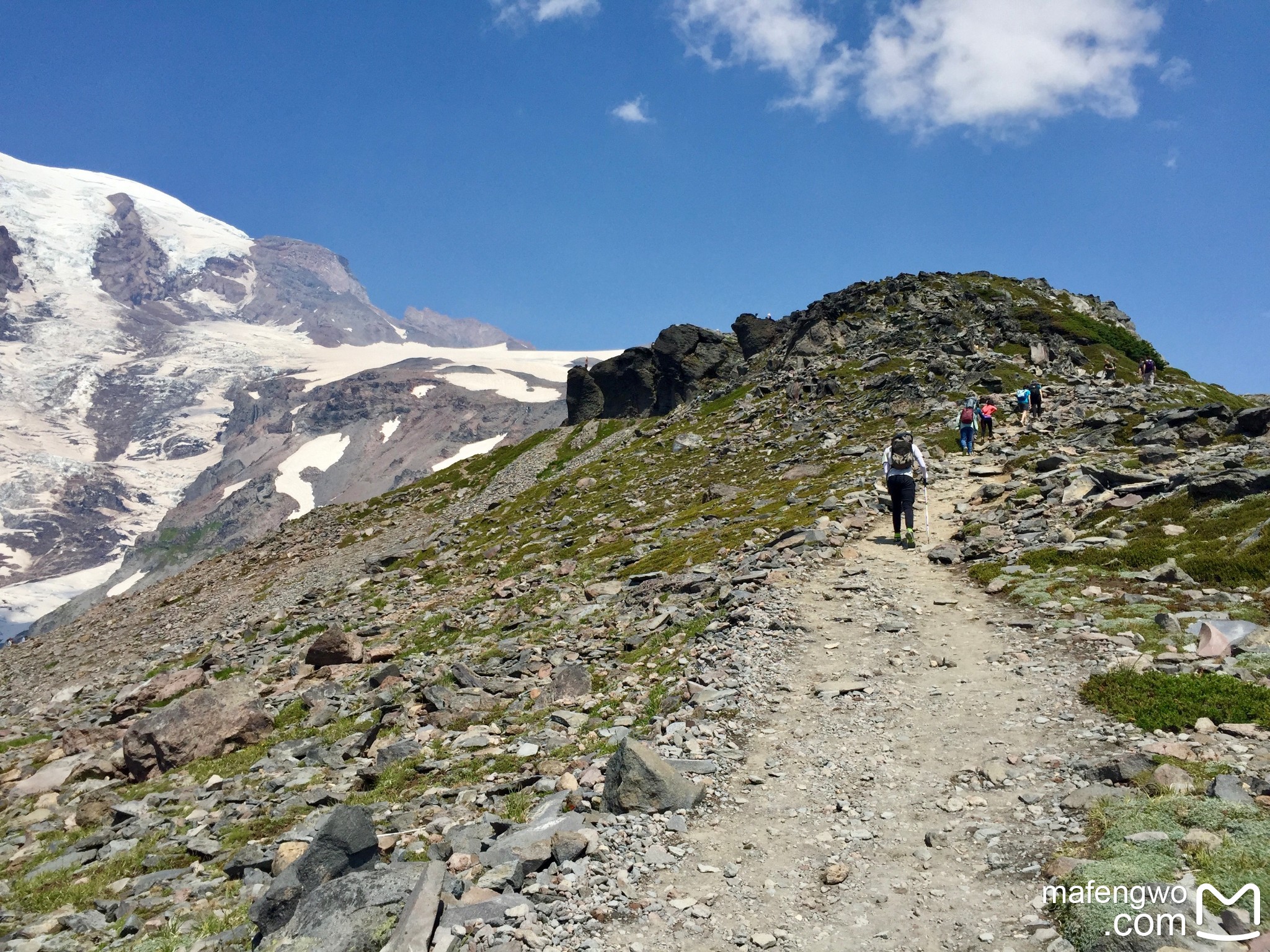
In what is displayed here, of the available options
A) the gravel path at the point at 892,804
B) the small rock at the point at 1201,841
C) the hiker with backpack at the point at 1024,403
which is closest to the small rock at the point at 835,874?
the gravel path at the point at 892,804

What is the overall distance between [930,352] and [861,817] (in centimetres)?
6459

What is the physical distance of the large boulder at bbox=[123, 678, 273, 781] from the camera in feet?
62.0

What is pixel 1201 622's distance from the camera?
13.9m

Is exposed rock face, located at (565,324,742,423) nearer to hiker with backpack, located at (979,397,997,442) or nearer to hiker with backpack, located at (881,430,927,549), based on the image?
hiker with backpack, located at (979,397,997,442)

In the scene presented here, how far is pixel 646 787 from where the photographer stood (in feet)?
35.7

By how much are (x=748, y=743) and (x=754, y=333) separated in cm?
9642

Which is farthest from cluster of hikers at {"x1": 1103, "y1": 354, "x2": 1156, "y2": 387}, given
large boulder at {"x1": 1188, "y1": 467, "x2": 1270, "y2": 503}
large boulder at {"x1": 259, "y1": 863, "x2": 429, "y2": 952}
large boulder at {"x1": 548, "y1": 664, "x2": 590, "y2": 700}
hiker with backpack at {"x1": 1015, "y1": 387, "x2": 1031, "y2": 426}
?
large boulder at {"x1": 259, "y1": 863, "x2": 429, "y2": 952}

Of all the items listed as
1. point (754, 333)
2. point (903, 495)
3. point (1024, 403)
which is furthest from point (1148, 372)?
point (754, 333)

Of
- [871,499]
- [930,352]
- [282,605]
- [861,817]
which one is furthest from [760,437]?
[861,817]

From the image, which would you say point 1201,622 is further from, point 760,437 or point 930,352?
point 930,352

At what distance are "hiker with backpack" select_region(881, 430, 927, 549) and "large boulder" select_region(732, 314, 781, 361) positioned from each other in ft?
261

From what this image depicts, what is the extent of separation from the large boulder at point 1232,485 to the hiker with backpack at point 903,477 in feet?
26.7

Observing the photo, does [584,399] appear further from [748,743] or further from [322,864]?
[322,864]

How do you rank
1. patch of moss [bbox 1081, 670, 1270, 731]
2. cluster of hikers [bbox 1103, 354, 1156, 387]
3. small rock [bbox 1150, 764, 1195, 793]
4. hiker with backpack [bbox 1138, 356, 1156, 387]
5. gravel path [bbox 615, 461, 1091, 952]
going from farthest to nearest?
1. cluster of hikers [bbox 1103, 354, 1156, 387]
2. hiker with backpack [bbox 1138, 356, 1156, 387]
3. patch of moss [bbox 1081, 670, 1270, 731]
4. small rock [bbox 1150, 764, 1195, 793]
5. gravel path [bbox 615, 461, 1091, 952]
